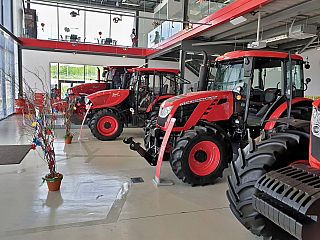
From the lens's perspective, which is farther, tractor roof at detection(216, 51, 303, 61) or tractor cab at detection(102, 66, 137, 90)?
tractor cab at detection(102, 66, 137, 90)

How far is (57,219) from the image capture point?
9.05 feet

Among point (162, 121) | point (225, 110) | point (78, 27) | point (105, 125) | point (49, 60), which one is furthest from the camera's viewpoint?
point (49, 60)

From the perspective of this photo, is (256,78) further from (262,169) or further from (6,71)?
(6,71)

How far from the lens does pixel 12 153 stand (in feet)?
18.1

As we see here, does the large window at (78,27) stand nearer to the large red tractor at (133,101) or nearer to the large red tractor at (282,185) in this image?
the large red tractor at (133,101)

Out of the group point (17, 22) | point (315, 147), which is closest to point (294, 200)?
point (315, 147)

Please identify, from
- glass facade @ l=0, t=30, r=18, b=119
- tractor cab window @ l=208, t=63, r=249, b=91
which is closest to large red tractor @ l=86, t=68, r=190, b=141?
tractor cab window @ l=208, t=63, r=249, b=91

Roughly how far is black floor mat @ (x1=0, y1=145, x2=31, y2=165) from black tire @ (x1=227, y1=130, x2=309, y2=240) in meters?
4.36

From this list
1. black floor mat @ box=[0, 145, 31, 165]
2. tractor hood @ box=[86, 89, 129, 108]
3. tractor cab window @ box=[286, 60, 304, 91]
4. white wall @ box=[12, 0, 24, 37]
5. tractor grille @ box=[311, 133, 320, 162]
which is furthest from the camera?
white wall @ box=[12, 0, 24, 37]

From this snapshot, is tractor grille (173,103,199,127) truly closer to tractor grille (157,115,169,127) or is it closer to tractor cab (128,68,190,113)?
tractor grille (157,115,169,127)

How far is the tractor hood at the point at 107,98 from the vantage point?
7.46 metres

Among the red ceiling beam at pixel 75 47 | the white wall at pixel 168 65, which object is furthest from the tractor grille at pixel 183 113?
the white wall at pixel 168 65

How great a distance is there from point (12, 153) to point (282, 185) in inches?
219

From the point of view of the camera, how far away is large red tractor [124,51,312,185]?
3807 millimetres
